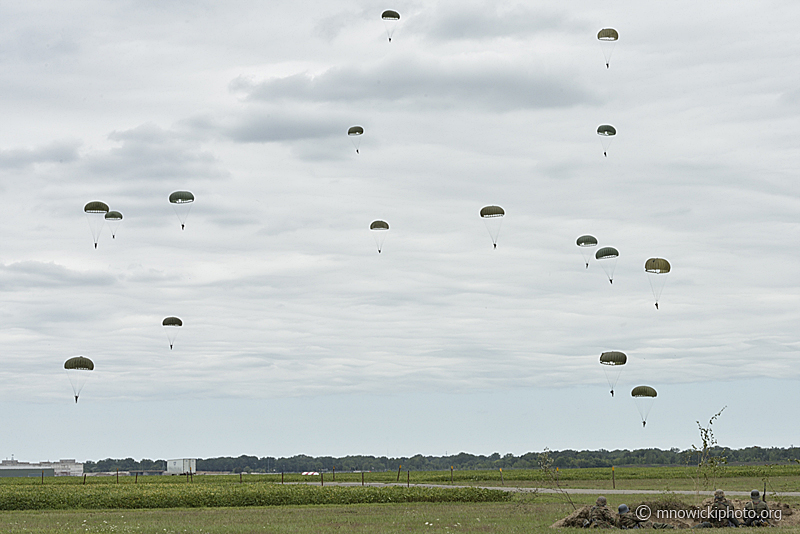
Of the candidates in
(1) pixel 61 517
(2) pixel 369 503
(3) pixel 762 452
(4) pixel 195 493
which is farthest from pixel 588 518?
(3) pixel 762 452

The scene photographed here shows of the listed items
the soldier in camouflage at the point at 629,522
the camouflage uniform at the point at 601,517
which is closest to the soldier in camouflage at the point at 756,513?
the soldier in camouflage at the point at 629,522

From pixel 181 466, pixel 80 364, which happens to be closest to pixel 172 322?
pixel 80 364

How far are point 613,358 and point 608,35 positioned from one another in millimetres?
24601

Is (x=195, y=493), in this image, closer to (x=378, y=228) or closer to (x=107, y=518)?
(x=107, y=518)

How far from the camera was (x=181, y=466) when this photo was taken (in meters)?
125

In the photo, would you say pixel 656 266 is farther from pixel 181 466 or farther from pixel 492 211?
pixel 181 466

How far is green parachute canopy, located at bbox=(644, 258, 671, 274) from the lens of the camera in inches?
2117

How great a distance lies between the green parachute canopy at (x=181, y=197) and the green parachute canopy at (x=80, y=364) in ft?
47.2

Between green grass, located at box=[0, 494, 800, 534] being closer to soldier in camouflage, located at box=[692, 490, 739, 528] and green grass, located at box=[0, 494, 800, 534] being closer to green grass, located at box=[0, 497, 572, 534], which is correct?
green grass, located at box=[0, 497, 572, 534]

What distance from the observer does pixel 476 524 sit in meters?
31.4

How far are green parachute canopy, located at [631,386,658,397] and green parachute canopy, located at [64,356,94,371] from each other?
137ft

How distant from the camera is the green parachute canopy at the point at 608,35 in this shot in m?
60.2

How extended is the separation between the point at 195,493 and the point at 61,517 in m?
12.1

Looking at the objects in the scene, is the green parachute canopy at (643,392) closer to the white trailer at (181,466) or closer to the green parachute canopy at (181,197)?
the green parachute canopy at (181,197)
